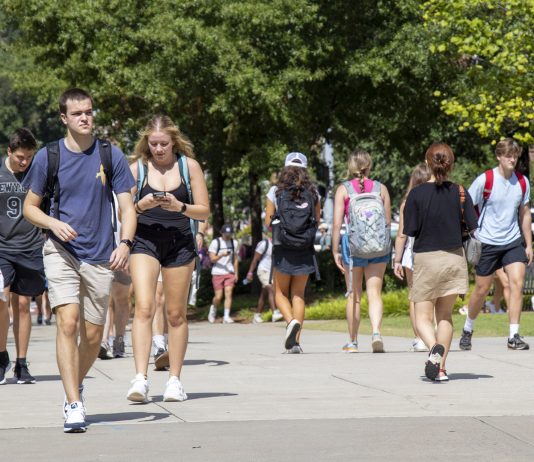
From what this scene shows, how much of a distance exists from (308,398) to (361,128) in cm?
2039

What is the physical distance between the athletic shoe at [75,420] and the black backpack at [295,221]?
537cm

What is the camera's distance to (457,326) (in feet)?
53.5

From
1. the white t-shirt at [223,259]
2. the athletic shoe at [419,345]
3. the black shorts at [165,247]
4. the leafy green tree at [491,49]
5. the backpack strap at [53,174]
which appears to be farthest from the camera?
the white t-shirt at [223,259]

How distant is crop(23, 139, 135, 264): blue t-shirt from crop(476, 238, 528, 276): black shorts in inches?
226

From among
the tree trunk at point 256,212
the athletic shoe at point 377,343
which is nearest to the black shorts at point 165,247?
the athletic shoe at point 377,343

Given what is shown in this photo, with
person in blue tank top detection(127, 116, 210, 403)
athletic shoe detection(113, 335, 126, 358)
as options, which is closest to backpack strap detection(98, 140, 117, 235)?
person in blue tank top detection(127, 116, 210, 403)

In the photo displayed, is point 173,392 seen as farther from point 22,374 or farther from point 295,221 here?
point 295,221

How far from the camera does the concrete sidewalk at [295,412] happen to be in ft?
20.5

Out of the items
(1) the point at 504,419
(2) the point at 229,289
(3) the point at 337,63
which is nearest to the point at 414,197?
(1) the point at 504,419

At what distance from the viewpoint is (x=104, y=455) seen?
6125 mm

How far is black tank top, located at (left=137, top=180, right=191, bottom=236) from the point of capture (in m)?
8.23

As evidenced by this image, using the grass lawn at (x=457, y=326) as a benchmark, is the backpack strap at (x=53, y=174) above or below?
Result: above

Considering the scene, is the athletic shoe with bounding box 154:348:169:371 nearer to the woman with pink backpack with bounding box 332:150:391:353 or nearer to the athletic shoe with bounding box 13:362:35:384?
the athletic shoe with bounding box 13:362:35:384

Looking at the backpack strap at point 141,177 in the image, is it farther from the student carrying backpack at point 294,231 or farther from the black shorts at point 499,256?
the black shorts at point 499,256
